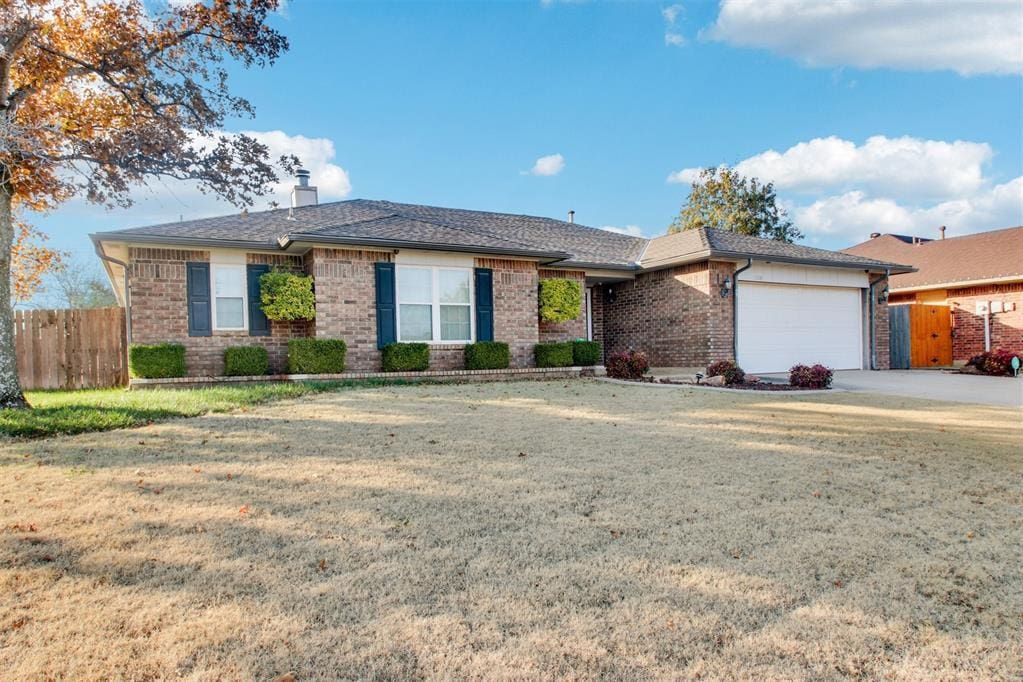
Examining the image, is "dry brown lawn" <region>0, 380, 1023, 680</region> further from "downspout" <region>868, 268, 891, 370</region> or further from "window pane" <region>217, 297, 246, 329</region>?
"downspout" <region>868, 268, 891, 370</region>

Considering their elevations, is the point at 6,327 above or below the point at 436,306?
below

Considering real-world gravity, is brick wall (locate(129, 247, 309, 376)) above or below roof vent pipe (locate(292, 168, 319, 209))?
below

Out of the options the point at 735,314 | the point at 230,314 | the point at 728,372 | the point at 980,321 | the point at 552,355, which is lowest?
the point at 728,372

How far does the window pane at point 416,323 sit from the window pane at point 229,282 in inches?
126

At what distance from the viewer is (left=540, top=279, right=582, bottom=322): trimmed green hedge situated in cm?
1423

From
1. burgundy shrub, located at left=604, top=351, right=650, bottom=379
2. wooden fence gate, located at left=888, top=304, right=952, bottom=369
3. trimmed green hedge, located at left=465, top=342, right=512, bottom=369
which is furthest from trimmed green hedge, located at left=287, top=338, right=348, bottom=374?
wooden fence gate, located at left=888, top=304, right=952, bottom=369

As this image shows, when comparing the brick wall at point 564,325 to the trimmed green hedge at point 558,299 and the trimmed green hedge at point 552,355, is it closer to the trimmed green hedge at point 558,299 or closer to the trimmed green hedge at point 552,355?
the trimmed green hedge at point 558,299

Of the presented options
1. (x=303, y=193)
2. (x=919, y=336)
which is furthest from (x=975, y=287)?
(x=303, y=193)

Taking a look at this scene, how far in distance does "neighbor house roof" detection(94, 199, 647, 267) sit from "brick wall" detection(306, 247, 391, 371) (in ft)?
1.49

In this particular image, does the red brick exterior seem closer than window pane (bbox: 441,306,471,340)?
No

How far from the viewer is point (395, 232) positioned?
12.6 meters

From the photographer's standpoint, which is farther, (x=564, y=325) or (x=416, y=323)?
(x=564, y=325)

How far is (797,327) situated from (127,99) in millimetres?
15280

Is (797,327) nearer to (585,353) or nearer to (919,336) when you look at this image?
(919,336)
